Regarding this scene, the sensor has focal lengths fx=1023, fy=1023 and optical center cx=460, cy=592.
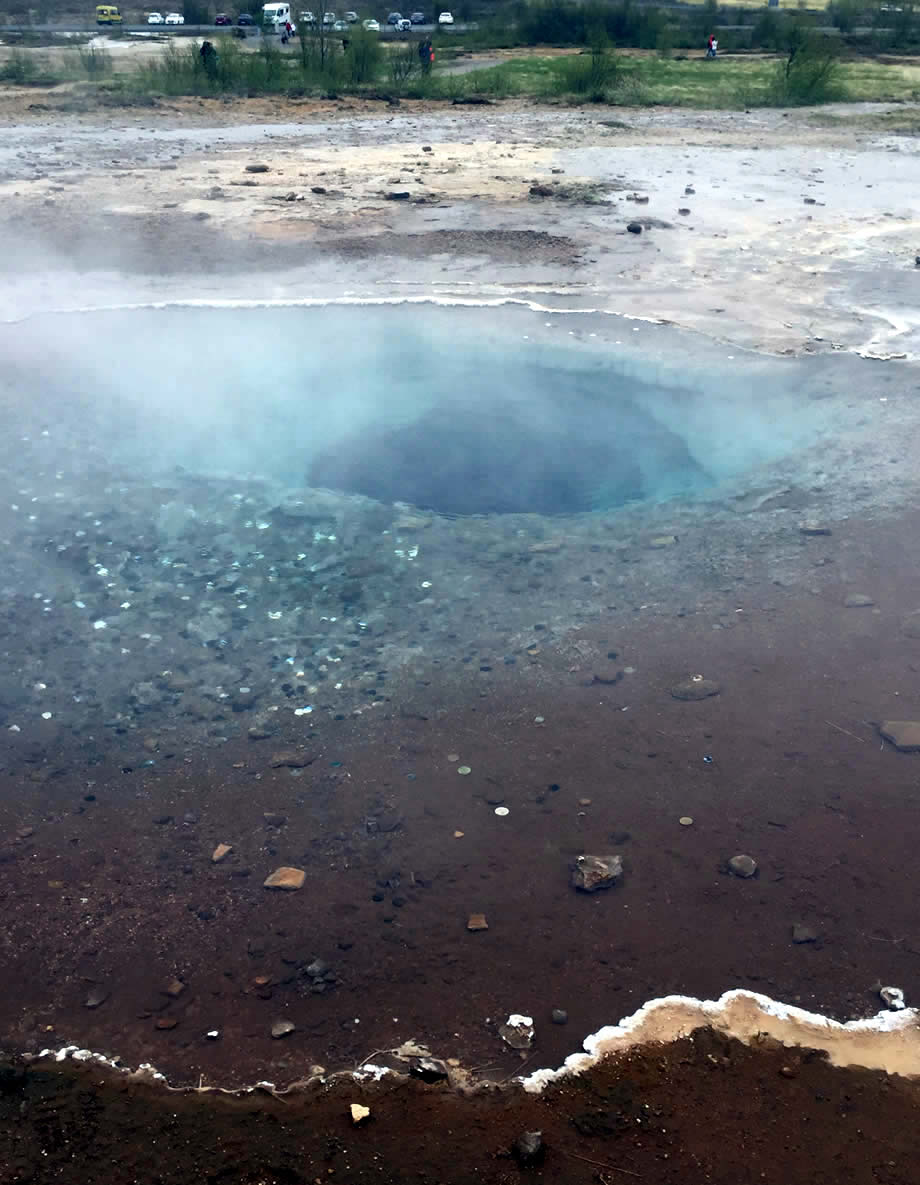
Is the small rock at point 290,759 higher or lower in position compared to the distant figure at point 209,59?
lower

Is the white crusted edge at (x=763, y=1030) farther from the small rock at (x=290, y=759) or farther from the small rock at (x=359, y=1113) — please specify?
the small rock at (x=290, y=759)

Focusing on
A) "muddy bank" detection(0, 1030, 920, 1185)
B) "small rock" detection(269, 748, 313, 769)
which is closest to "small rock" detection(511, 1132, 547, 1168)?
"muddy bank" detection(0, 1030, 920, 1185)

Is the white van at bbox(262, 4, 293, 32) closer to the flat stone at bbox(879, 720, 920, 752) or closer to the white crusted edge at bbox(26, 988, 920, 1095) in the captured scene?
the flat stone at bbox(879, 720, 920, 752)

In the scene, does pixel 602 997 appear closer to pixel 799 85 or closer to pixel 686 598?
pixel 686 598

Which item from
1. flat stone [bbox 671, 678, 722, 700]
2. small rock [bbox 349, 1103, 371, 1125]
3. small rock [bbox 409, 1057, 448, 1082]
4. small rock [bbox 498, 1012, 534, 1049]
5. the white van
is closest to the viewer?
small rock [bbox 349, 1103, 371, 1125]

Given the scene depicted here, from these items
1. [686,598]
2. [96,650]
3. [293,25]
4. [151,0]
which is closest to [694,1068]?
[686,598]

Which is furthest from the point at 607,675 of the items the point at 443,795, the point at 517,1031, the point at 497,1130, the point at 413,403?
the point at 413,403

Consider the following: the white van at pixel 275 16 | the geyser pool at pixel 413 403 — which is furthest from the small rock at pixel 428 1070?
the white van at pixel 275 16
